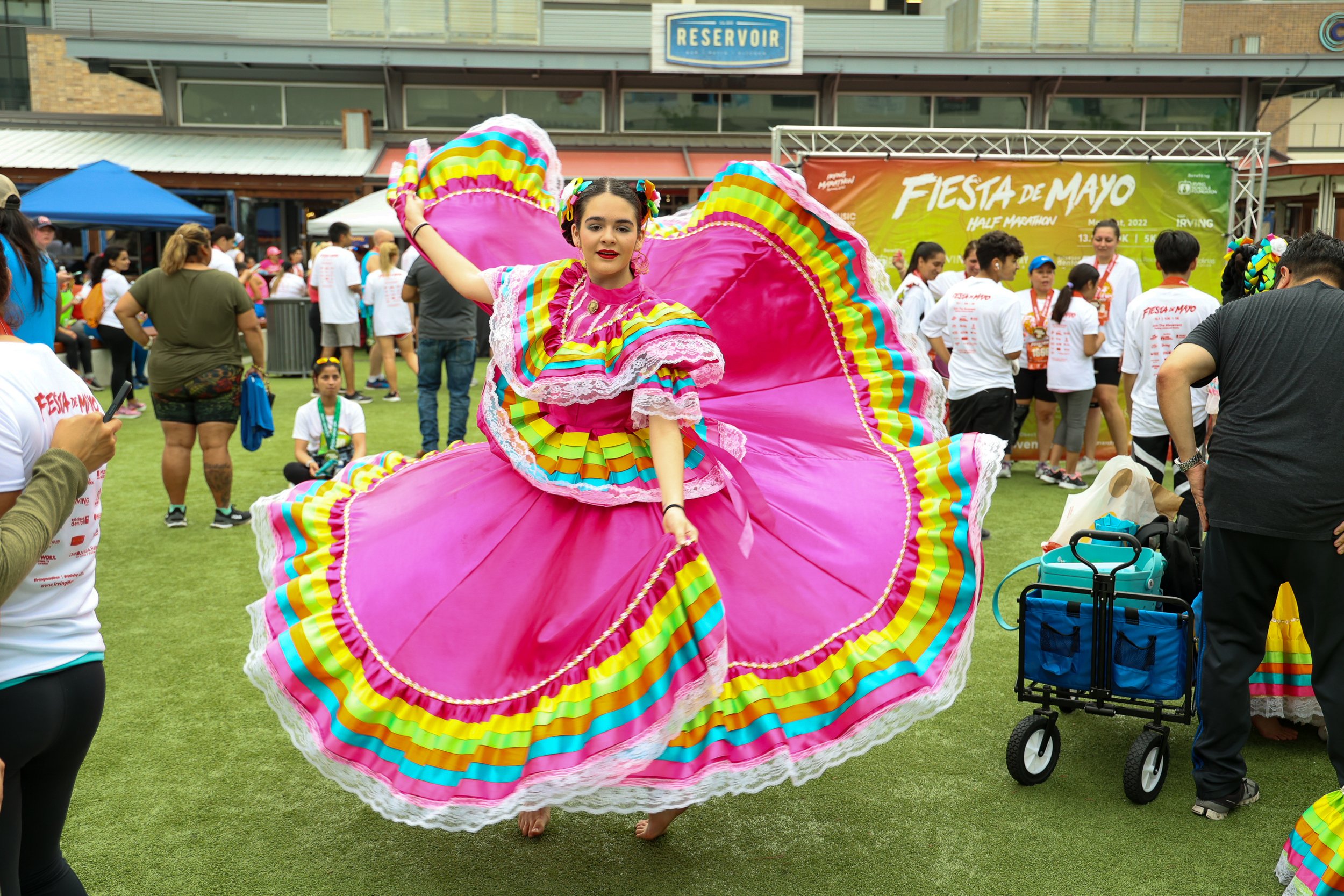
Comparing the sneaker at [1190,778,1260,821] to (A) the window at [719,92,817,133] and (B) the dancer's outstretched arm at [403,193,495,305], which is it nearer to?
(B) the dancer's outstretched arm at [403,193,495,305]

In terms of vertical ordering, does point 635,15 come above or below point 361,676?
above

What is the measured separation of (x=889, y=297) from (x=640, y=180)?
1.05 metres

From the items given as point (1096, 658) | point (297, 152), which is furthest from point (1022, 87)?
point (1096, 658)

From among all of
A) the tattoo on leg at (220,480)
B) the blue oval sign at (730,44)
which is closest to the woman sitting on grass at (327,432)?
the tattoo on leg at (220,480)

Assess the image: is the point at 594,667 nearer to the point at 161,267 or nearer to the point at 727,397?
the point at 727,397

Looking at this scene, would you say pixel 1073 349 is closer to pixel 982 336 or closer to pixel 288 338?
pixel 982 336

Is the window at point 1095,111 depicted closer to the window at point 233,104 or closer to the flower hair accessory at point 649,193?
the window at point 233,104

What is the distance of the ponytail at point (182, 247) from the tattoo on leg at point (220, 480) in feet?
4.01

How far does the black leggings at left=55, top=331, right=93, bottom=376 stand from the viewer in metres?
13.1

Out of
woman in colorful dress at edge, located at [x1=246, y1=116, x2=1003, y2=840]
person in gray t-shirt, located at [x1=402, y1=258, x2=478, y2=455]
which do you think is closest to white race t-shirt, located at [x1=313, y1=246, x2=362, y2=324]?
person in gray t-shirt, located at [x1=402, y1=258, x2=478, y2=455]

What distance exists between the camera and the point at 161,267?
22.7 feet

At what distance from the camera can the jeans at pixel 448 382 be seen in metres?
8.87

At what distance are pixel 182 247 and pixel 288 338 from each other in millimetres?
8336

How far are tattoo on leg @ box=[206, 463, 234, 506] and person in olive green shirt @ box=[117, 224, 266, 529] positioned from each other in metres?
0.08
